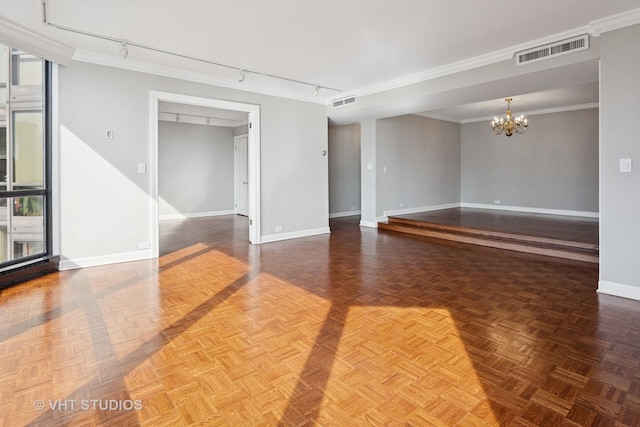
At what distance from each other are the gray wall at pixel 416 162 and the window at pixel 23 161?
5.61 m

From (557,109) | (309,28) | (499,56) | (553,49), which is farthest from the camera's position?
(557,109)

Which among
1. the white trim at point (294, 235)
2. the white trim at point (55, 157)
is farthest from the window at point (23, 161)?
the white trim at point (294, 235)

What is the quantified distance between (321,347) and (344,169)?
727 cm

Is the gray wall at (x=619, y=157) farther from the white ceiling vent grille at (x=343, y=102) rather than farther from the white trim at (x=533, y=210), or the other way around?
the white trim at (x=533, y=210)

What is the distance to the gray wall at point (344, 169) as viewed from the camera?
9.07 metres

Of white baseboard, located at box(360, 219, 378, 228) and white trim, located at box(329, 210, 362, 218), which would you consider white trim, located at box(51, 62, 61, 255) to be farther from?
white trim, located at box(329, 210, 362, 218)

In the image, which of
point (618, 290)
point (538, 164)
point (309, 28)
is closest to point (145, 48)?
point (309, 28)

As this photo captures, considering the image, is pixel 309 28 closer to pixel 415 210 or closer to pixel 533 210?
pixel 415 210

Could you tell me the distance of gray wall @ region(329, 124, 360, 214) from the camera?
29.8 ft

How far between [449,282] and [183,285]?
2.81 metres

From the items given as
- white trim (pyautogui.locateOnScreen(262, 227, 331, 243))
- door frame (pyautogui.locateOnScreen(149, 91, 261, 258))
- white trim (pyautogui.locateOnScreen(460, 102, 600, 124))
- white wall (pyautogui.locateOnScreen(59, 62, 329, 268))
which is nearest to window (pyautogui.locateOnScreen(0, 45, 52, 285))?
white wall (pyautogui.locateOnScreen(59, 62, 329, 268))

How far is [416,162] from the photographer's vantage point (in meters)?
8.59

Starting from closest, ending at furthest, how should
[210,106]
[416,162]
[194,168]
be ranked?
[210,106], [416,162], [194,168]

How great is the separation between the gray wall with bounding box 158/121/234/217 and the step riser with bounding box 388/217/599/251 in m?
4.92
